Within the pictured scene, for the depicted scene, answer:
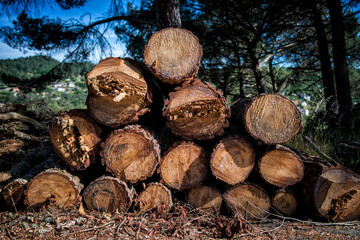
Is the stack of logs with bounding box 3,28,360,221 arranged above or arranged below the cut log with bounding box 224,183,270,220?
above

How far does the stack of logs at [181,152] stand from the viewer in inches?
67.5

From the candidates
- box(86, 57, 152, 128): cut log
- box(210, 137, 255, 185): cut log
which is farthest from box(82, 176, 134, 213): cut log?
box(210, 137, 255, 185): cut log

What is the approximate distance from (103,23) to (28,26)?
1.60 m

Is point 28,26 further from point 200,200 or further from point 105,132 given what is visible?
point 200,200

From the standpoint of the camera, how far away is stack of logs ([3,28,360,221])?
1715 millimetres

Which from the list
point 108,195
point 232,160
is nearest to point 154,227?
point 108,195

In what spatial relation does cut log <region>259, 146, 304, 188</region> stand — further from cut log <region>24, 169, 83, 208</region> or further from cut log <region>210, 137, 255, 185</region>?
cut log <region>24, 169, 83, 208</region>

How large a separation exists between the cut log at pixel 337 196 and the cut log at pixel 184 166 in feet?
3.55

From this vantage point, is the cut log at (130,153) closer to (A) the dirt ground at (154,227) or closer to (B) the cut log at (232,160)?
(A) the dirt ground at (154,227)

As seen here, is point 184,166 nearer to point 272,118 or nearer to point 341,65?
point 272,118

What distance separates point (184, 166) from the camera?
192 centimetres

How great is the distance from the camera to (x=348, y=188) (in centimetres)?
179

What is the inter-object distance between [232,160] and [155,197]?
839 mm

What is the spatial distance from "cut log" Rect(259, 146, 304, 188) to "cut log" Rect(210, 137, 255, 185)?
140 millimetres
